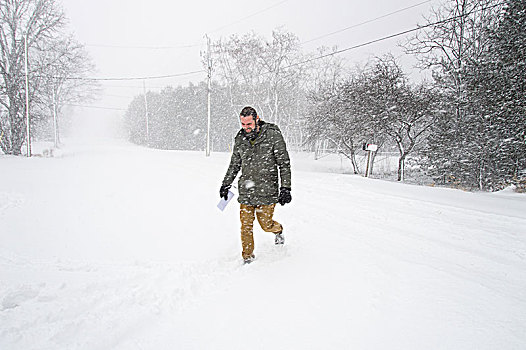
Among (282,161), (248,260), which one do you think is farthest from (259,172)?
(248,260)

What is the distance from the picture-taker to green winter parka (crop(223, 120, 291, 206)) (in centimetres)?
303

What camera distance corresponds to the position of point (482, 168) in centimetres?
1104

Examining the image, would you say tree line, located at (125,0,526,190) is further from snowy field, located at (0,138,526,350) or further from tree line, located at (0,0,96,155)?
tree line, located at (0,0,96,155)

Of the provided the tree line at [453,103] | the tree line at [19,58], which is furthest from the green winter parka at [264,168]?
the tree line at [19,58]

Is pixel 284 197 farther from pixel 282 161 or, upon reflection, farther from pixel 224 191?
pixel 224 191

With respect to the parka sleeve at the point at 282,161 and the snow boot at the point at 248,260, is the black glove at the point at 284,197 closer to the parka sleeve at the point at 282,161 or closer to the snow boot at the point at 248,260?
the parka sleeve at the point at 282,161

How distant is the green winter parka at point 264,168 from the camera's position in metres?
3.03

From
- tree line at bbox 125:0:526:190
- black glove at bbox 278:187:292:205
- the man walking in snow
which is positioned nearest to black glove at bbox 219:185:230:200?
the man walking in snow

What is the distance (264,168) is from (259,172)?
3.0 inches

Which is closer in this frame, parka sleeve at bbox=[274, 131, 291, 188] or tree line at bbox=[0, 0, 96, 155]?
parka sleeve at bbox=[274, 131, 291, 188]

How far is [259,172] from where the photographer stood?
3.04m

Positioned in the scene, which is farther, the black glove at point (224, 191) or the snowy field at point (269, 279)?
the black glove at point (224, 191)

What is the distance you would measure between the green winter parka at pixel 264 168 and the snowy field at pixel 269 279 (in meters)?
0.84

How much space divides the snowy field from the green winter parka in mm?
835
